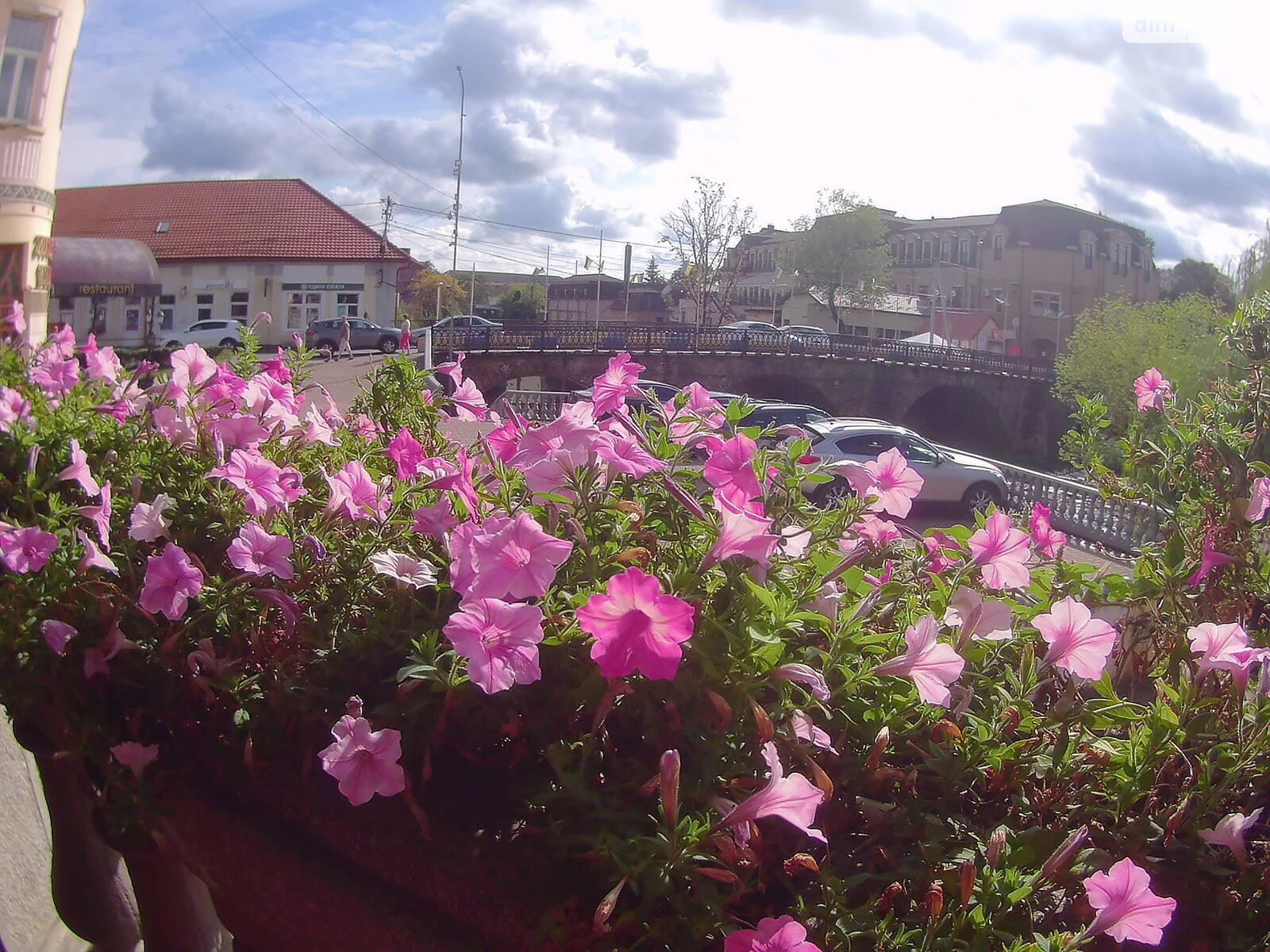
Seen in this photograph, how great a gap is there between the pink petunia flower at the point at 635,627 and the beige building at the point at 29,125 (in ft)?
24.1

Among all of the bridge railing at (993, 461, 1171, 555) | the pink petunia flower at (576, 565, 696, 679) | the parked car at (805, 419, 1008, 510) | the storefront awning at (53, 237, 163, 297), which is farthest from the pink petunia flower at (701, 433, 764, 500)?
the storefront awning at (53, 237, 163, 297)

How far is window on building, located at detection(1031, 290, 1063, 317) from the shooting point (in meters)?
55.5

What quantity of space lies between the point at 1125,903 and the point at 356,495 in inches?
47.7

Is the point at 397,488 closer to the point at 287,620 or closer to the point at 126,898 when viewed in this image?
the point at 287,620

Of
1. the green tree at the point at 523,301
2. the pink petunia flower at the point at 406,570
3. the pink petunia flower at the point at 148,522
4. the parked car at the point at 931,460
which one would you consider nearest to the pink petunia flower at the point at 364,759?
the pink petunia flower at the point at 406,570

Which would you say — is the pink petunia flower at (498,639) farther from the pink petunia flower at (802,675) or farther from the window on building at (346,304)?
the window on building at (346,304)

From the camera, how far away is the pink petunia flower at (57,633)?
70.4 inches

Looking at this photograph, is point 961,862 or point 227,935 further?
point 227,935

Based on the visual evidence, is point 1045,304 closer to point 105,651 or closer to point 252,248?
point 252,248

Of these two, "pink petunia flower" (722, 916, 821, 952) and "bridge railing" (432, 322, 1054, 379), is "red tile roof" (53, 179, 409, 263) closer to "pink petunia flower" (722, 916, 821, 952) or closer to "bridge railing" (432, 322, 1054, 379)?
"bridge railing" (432, 322, 1054, 379)

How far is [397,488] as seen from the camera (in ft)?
5.61

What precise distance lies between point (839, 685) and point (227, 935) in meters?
2.30

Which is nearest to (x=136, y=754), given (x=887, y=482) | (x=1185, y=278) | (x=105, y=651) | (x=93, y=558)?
(x=105, y=651)

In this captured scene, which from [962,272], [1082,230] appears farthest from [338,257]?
[1082,230]
